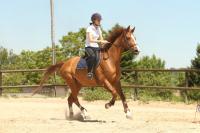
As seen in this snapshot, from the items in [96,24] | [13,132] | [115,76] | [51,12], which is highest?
[51,12]

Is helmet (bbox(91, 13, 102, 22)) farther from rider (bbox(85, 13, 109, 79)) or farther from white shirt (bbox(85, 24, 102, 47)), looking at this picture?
white shirt (bbox(85, 24, 102, 47))

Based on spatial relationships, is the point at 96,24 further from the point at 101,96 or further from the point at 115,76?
the point at 101,96

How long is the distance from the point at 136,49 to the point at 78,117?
2.37m

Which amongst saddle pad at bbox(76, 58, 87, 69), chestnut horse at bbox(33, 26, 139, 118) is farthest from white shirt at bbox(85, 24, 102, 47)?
saddle pad at bbox(76, 58, 87, 69)

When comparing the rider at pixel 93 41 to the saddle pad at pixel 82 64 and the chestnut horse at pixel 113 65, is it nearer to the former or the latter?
the chestnut horse at pixel 113 65

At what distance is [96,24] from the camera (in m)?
11.0

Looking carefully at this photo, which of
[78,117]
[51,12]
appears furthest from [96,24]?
[51,12]

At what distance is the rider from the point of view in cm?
1098

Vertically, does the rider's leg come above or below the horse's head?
below

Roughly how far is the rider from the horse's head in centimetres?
48

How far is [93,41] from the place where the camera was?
1102cm

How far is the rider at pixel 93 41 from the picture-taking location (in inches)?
432

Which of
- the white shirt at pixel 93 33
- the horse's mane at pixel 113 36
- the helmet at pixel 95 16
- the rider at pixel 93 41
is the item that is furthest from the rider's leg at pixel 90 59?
the helmet at pixel 95 16

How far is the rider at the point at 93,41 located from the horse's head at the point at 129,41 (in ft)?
1.57
